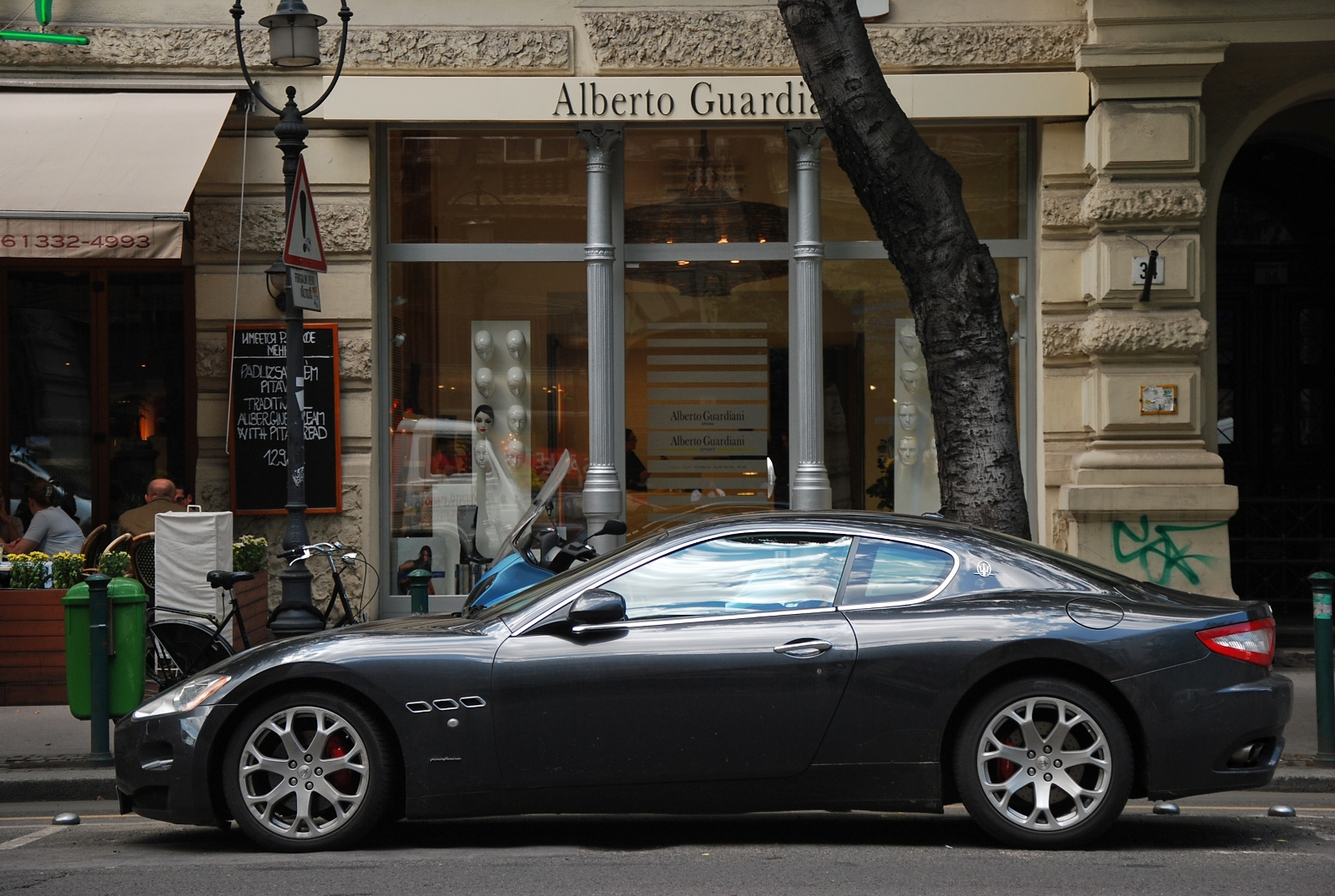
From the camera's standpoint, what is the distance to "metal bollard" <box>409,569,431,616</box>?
9586mm

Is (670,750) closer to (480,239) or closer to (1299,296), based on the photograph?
(480,239)

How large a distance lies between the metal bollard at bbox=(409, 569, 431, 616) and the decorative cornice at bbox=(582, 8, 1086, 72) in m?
4.63

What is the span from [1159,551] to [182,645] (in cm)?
728

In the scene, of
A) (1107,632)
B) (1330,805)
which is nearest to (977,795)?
(1107,632)

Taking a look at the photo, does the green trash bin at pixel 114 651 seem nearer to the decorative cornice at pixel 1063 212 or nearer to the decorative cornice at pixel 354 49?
the decorative cornice at pixel 354 49

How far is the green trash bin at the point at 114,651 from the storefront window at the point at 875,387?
6163 millimetres

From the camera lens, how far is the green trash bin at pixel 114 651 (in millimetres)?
7836

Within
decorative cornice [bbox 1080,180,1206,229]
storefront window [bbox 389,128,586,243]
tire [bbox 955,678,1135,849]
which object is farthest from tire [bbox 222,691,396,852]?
decorative cornice [bbox 1080,180,1206,229]

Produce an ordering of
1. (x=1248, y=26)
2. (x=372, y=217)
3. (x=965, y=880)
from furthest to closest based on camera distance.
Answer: (x=372, y=217) → (x=1248, y=26) → (x=965, y=880)

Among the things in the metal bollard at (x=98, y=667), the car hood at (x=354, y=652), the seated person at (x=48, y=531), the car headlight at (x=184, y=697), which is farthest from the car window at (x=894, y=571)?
the seated person at (x=48, y=531)

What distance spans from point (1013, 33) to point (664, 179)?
3073 mm

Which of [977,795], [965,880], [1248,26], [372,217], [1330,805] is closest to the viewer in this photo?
[965,880]

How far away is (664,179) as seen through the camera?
12320mm

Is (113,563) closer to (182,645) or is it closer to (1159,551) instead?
(182,645)
